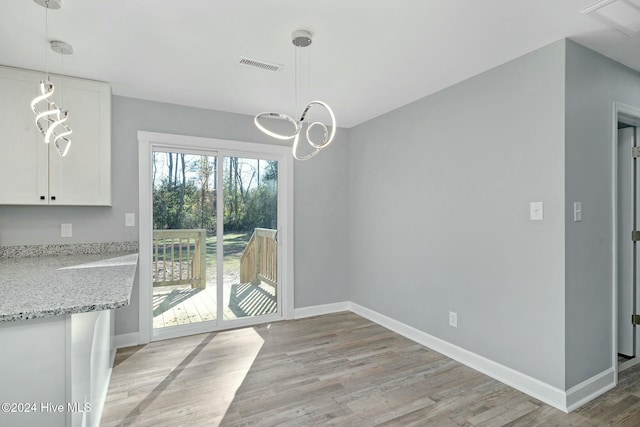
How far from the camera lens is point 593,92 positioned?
95.2 inches

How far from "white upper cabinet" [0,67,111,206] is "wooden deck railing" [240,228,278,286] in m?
1.57

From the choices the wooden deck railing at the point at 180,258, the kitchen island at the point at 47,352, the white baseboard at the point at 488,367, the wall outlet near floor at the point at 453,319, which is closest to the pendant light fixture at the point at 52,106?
the kitchen island at the point at 47,352

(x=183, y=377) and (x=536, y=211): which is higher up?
(x=536, y=211)

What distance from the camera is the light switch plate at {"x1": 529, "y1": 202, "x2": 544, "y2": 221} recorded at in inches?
93.0

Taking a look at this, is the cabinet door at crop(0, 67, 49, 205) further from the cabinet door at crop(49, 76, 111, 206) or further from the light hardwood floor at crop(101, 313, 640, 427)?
the light hardwood floor at crop(101, 313, 640, 427)

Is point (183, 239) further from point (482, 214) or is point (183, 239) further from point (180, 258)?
point (482, 214)

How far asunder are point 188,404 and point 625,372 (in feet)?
11.4

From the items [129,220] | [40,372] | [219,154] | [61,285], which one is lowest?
[40,372]

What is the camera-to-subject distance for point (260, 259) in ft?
13.4

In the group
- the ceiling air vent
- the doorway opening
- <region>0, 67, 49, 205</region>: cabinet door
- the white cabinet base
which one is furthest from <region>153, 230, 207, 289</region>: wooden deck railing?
the doorway opening

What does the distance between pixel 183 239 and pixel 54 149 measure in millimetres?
1387

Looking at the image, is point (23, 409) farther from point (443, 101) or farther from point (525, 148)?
point (443, 101)

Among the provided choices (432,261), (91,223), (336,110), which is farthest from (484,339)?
(91,223)

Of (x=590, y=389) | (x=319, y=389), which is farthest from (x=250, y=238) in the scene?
(x=590, y=389)
